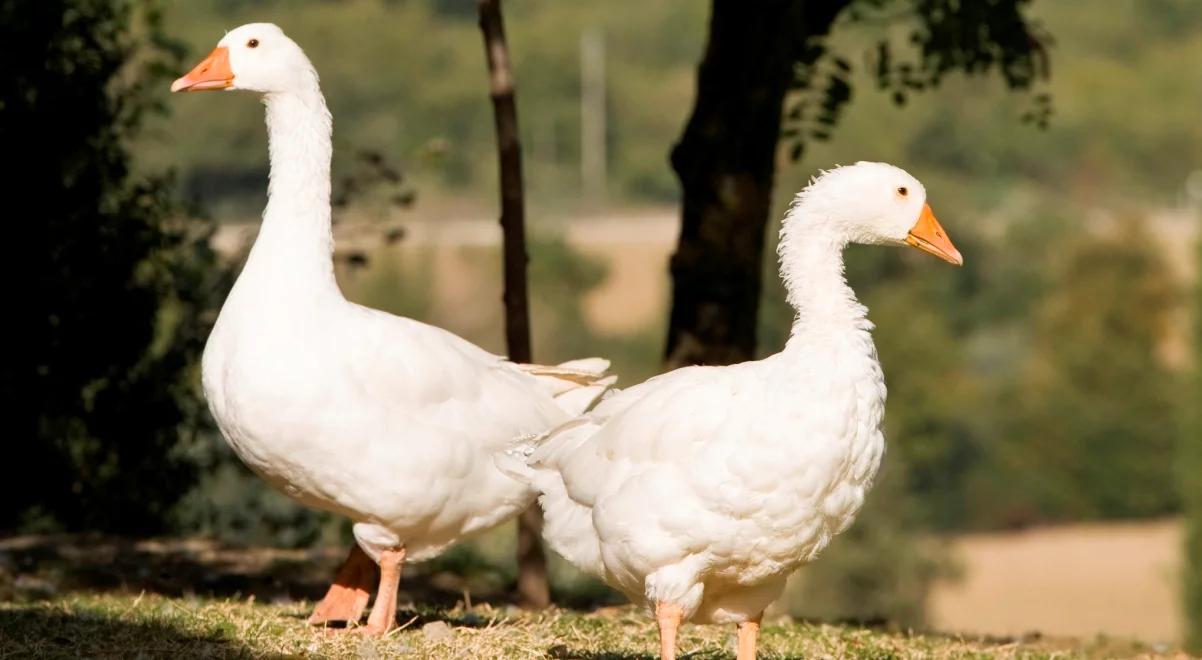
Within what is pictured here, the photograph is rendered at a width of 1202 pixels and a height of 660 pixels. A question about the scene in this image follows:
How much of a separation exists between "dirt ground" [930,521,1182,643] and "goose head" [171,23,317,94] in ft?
88.0

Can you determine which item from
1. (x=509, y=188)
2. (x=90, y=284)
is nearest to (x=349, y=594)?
(x=509, y=188)

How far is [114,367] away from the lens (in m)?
12.2

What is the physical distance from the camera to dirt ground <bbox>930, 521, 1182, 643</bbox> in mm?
37562

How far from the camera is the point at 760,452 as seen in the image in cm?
632

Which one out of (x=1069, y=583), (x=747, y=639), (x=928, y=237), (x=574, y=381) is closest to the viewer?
(x=928, y=237)

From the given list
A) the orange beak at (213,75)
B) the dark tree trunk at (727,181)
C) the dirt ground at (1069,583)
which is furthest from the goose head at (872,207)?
the dirt ground at (1069,583)

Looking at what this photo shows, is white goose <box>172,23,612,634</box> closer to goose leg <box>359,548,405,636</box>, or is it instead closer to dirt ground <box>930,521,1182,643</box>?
goose leg <box>359,548,405,636</box>

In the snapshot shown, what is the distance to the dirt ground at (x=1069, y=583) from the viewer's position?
3756cm

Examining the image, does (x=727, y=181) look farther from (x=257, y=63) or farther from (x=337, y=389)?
(x=337, y=389)

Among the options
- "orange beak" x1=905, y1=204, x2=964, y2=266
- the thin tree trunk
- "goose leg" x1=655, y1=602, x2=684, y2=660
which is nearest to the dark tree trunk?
the thin tree trunk

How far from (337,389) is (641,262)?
5900 centimetres

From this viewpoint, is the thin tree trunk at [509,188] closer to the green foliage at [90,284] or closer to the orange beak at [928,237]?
the green foliage at [90,284]

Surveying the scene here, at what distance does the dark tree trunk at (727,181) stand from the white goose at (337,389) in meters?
2.45

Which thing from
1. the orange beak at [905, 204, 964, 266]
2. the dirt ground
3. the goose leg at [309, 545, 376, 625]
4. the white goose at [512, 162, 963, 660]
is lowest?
the dirt ground
